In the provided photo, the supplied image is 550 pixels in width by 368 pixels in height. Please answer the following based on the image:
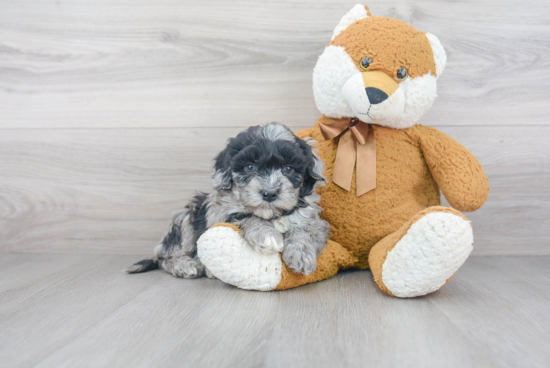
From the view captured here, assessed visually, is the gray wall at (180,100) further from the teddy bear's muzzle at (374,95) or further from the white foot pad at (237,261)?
the white foot pad at (237,261)

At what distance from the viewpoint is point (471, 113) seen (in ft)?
6.21

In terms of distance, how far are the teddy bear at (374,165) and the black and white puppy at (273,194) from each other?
68mm

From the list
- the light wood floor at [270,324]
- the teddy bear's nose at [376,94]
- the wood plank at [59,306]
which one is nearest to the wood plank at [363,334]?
the light wood floor at [270,324]

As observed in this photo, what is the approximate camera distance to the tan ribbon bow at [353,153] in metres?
1.47

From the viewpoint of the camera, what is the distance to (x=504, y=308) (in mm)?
1205

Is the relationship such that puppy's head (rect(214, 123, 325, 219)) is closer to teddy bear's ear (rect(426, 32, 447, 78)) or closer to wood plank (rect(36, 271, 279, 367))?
wood plank (rect(36, 271, 279, 367))

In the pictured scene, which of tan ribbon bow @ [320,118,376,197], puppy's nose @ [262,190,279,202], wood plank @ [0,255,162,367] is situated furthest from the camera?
tan ribbon bow @ [320,118,376,197]

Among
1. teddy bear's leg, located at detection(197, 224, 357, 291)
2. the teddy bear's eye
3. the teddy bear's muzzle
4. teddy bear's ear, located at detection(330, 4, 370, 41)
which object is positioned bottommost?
teddy bear's leg, located at detection(197, 224, 357, 291)

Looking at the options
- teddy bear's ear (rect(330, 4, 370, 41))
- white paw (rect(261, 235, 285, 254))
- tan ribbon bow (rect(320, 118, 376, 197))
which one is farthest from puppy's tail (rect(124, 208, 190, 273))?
teddy bear's ear (rect(330, 4, 370, 41))

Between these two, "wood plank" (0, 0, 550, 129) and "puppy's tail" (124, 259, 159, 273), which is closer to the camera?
"puppy's tail" (124, 259, 159, 273)

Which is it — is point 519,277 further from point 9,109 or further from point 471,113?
point 9,109

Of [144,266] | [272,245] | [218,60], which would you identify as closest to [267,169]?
[272,245]

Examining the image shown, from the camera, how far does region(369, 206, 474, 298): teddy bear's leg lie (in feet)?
3.71

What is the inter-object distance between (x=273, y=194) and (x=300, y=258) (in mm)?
223
